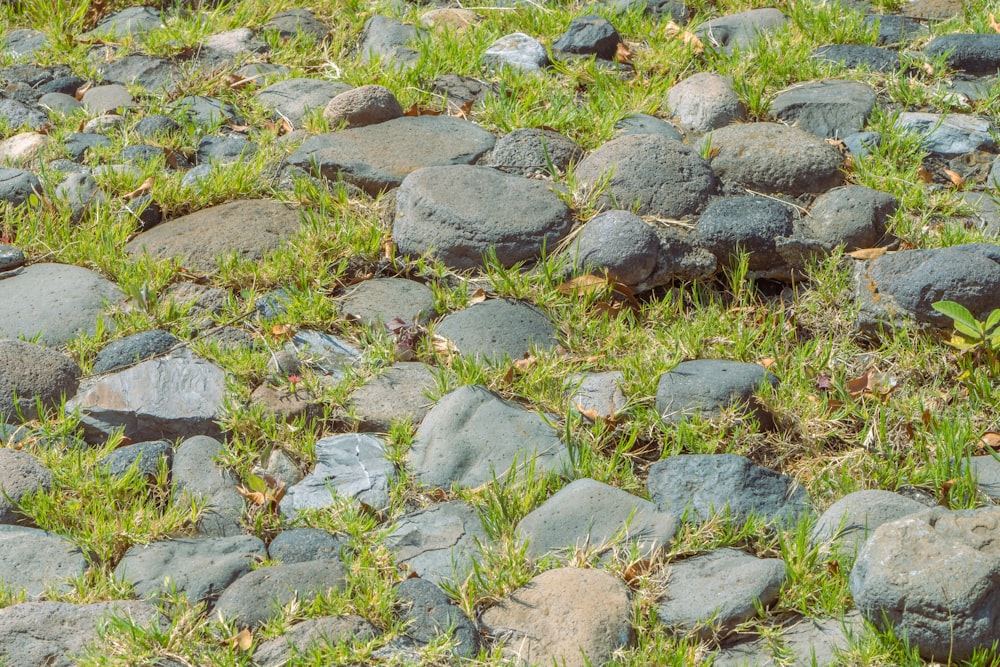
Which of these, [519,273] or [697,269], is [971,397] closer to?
[697,269]

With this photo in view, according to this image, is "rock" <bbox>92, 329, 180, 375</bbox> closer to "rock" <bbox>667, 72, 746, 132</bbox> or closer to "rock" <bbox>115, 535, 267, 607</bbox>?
"rock" <bbox>115, 535, 267, 607</bbox>

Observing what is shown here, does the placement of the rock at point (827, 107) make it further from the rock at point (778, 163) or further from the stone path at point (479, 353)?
the rock at point (778, 163)

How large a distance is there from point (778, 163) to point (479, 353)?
140cm

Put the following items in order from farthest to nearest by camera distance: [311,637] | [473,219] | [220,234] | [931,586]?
[220,234] < [473,219] < [311,637] < [931,586]

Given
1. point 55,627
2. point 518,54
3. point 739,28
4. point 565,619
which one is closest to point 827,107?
point 739,28

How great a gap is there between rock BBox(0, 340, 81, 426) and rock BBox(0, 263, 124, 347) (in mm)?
138

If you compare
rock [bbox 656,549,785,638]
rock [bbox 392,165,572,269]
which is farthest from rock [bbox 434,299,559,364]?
rock [bbox 656,549,785,638]

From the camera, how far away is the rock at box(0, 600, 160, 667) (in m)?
2.58

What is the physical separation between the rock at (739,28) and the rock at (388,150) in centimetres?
126

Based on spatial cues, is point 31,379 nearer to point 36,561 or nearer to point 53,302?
point 53,302

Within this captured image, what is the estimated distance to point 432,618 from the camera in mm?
2701

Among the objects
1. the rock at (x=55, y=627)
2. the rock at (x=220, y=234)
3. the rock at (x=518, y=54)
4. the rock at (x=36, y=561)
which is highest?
the rock at (x=518, y=54)

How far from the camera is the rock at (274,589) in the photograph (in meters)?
2.70

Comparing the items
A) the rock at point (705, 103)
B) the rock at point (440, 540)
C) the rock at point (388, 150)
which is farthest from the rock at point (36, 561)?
the rock at point (705, 103)
